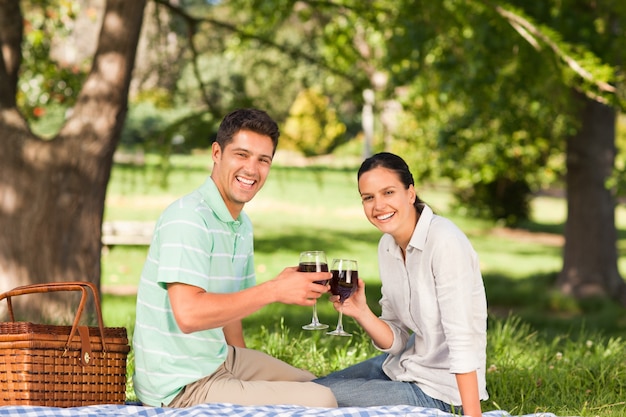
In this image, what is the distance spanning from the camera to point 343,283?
13.0 feet

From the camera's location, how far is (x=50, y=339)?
3850 millimetres

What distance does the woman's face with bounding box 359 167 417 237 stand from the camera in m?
4.01

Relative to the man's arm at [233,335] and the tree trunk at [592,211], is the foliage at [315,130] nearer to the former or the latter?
the tree trunk at [592,211]

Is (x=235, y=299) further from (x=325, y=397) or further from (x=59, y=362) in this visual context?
(x=59, y=362)

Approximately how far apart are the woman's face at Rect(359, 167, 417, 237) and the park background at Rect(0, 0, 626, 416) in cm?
132

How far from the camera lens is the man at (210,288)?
3609mm

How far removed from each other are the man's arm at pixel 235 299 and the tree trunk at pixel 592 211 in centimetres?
889

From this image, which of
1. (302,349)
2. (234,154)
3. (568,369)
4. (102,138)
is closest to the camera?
(234,154)

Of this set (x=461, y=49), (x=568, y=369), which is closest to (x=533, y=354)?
(x=568, y=369)

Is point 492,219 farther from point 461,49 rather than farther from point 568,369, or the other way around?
point 568,369

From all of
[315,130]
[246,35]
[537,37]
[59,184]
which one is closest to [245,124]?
[537,37]

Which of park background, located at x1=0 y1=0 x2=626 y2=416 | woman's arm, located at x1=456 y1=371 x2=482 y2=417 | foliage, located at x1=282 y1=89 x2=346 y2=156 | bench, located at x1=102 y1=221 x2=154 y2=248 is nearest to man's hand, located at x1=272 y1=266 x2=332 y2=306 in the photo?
woman's arm, located at x1=456 y1=371 x2=482 y2=417

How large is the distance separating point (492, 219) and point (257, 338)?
14.3 meters

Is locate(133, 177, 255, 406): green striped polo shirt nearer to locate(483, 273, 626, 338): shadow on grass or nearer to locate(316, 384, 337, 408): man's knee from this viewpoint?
locate(316, 384, 337, 408): man's knee
